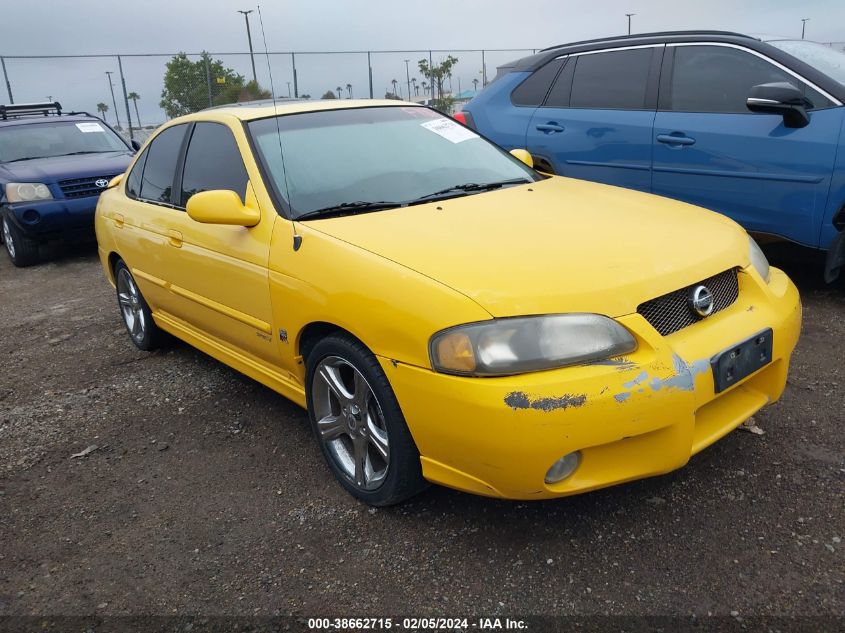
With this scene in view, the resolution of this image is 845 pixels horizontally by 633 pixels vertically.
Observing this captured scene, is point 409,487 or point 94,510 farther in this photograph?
point 94,510

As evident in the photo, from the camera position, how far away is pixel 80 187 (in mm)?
7672

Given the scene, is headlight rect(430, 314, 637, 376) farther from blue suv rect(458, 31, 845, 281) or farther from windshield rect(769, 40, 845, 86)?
windshield rect(769, 40, 845, 86)

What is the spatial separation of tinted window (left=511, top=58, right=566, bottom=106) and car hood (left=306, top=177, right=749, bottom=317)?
275 centimetres

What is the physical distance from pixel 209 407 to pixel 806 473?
2803 millimetres

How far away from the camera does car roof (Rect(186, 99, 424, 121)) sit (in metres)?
3.41

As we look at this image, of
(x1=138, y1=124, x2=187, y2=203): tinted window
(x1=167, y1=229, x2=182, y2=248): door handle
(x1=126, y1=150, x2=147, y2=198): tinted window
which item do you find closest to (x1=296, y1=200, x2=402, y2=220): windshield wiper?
(x1=167, y1=229, x2=182, y2=248): door handle

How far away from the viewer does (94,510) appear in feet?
9.29

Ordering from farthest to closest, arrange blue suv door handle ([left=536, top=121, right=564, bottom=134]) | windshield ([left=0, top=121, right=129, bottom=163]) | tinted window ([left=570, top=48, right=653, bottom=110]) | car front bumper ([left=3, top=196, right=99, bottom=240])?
windshield ([left=0, top=121, right=129, bottom=163]), car front bumper ([left=3, top=196, right=99, bottom=240]), blue suv door handle ([left=536, top=121, right=564, bottom=134]), tinted window ([left=570, top=48, right=653, bottom=110])

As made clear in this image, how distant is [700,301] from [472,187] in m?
1.23

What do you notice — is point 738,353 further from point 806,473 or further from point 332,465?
point 332,465

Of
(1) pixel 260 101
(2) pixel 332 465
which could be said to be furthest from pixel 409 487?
(1) pixel 260 101

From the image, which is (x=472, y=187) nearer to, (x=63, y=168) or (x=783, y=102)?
(x=783, y=102)

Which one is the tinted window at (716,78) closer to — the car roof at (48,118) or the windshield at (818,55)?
the windshield at (818,55)

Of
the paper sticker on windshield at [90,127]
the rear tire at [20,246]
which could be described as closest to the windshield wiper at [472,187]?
the rear tire at [20,246]
